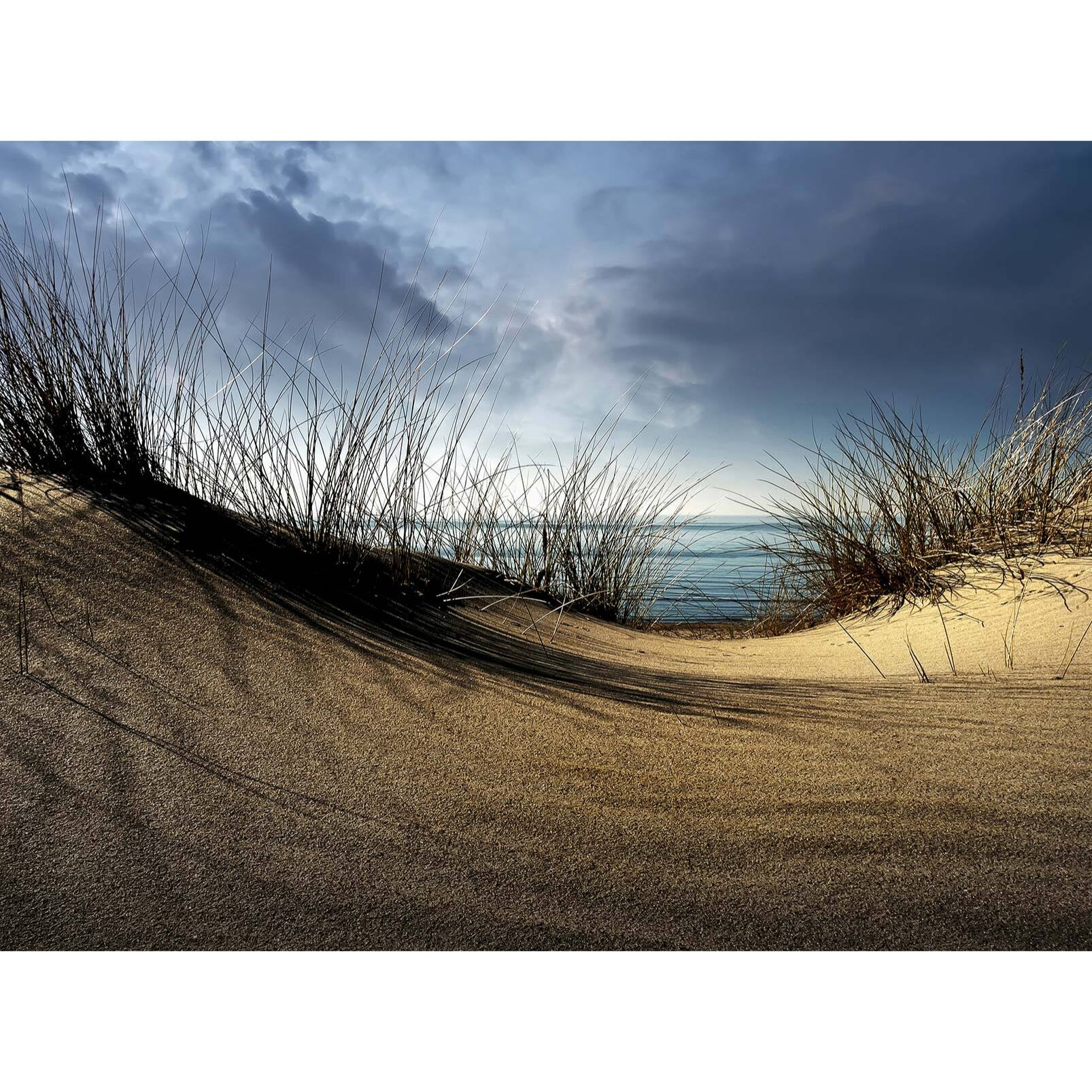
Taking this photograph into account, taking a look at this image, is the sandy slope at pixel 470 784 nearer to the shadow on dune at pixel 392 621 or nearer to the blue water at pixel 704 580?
the shadow on dune at pixel 392 621

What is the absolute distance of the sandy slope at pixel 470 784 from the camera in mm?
864

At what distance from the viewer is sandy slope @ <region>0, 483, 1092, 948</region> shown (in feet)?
2.83

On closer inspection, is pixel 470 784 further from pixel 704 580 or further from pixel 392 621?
pixel 704 580

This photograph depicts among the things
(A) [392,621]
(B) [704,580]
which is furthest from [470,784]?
(B) [704,580]

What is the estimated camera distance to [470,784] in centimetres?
115

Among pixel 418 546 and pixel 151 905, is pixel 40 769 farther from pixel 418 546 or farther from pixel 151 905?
pixel 418 546

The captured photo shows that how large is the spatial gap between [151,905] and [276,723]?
0.45 meters

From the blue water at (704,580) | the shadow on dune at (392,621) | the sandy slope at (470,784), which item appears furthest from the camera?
the blue water at (704,580)

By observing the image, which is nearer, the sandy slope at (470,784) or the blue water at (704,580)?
the sandy slope at (470,784)

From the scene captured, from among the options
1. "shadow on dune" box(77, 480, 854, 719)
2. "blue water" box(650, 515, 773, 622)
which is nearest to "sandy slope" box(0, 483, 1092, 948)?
"shadow on dune" box(77, 480, 854, 719)

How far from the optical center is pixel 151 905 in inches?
34.7

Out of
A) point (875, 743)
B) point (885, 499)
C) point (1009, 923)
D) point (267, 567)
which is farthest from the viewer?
point (885, 499)

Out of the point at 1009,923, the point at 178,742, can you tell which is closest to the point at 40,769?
the point at 178,742

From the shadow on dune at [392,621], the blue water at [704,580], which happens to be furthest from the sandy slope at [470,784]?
the blue water at [704,580]
